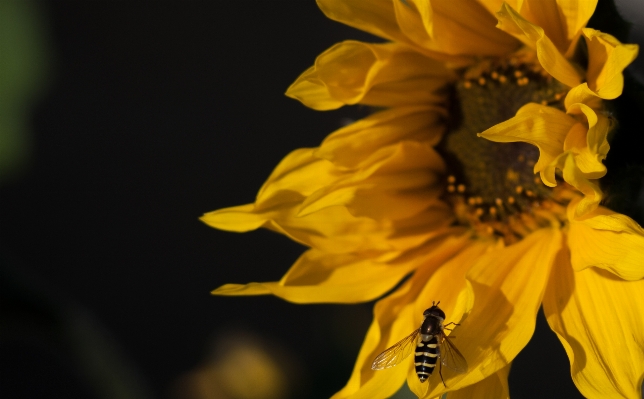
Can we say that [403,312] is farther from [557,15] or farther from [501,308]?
[557,15]

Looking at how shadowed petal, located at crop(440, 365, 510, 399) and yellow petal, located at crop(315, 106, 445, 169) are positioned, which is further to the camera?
yellow petal, located at crop(315, 106, 445, 169)

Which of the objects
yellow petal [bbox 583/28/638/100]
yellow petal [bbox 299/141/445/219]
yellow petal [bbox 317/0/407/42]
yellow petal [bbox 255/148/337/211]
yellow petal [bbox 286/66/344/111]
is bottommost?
yellow petal [bbox 299/141/445/219]

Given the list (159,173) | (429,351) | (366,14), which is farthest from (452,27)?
(159,173)

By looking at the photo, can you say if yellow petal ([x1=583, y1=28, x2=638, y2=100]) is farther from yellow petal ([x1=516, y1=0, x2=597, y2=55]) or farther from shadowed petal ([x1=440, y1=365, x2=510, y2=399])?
shadowed petal ([x1=440, y1=365, x2=510, y2=399])

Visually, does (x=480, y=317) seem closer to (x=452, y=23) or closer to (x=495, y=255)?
(x=495, y=255)

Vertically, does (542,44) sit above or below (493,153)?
above

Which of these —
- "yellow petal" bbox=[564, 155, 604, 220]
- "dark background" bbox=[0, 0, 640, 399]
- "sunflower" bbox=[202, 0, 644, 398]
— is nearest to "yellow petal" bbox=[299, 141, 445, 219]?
"sunflower" bbox=[202, 0, 644, 398]

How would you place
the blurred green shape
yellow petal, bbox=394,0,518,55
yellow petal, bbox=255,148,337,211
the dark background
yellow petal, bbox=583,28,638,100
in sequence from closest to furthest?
yellow petal, bbox=583,28,638,100, yellow petal, bbox=394,0,518,55, yellow petal, bbox=255,148,337,211, the blurred green shape, the dark background

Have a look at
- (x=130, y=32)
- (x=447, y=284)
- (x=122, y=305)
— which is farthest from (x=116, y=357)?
(x=130, y=32)
